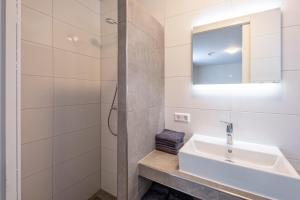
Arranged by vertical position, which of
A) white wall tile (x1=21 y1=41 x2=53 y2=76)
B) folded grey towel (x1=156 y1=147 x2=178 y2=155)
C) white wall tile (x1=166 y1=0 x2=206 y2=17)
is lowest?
folded grey towel (x1=156 y1=147 x2=178 y2=155)

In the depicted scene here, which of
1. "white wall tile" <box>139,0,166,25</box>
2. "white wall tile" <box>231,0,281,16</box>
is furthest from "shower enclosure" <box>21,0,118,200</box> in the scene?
"white wall tile" <box>231,0,281,16</box>

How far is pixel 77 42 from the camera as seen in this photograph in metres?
1.76

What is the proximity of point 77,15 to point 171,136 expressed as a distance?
1657 millimetres

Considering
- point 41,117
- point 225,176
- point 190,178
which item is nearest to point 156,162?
point 190,178

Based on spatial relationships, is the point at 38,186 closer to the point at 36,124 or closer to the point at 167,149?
the point at 36,124

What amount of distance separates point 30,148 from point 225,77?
1.79m

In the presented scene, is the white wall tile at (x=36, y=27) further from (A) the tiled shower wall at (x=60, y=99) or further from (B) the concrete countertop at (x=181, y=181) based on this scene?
(B) the concrete countertop at (x=181, y=181)

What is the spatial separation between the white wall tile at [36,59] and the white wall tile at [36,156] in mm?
640

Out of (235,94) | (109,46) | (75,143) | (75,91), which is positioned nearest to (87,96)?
(75,91)

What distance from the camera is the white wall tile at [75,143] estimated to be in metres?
1.61

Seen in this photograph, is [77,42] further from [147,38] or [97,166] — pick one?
[97,166]

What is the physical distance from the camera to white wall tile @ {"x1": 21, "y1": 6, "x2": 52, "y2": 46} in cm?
131

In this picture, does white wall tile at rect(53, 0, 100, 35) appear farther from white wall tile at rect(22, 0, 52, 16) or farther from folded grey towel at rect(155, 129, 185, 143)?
folded grey towel at rect(155, 129, 185, 143)

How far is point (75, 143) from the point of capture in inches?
70.0
